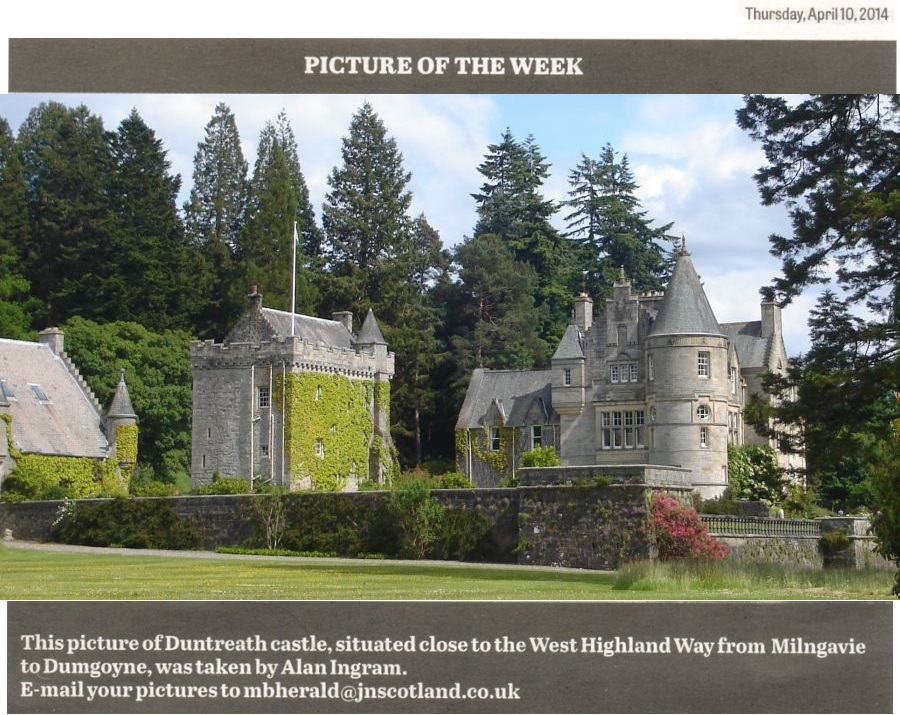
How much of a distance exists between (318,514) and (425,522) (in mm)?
3376

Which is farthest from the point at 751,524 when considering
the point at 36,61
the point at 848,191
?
the point at 36,61

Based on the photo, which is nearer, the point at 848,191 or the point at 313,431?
the point at 848,191

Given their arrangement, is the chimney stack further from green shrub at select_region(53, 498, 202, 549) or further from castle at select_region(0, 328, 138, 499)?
green shrub at select_region(53, 498, 202, 549)

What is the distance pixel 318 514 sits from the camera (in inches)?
1259

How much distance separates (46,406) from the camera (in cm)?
4406

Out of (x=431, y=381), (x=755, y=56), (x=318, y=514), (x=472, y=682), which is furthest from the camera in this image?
(x=431, y=381)

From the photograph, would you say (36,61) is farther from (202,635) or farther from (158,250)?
(158,250)

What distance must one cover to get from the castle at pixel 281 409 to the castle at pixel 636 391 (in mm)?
6244

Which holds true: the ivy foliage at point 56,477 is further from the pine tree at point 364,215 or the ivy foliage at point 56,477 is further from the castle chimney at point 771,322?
the castle chimney at point 771,322

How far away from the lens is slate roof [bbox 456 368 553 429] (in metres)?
55.5

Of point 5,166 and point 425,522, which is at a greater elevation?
point 5,166

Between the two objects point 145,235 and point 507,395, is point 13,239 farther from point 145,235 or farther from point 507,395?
point 507,395

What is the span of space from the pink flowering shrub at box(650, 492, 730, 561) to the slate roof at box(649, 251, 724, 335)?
22035 millimetres

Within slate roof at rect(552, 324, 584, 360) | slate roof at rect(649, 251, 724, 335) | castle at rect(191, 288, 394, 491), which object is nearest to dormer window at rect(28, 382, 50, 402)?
castle at rect(191, 288, 394, 491)
